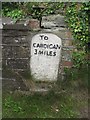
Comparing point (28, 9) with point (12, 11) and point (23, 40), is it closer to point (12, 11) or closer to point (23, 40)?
point (12, 11)

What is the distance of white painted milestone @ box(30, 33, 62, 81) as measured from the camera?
4.08 m

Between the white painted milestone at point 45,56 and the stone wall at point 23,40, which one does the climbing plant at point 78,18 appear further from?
the white painted milestone at point 45,56

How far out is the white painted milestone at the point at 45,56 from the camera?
4082mm

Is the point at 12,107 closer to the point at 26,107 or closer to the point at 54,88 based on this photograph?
the point at 26,107

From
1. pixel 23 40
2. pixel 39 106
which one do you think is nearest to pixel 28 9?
pixel 23 40

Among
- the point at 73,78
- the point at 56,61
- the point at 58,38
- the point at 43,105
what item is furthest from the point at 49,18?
the point at 43,105

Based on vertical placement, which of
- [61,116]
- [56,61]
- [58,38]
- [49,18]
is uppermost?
[49,18]

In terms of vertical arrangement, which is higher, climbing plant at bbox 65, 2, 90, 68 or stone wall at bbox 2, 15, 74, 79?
climbing plant at bbox 65, 2, 90, 68

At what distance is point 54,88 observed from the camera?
13.6 ft

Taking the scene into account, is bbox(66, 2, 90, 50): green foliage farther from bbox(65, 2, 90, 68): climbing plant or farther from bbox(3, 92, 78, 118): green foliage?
bbox(3, 92, 78, 118): green foliage

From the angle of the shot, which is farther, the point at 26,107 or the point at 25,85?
the point at 25,85

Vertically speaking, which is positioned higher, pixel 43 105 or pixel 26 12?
pixel 26 12

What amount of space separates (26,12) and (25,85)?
0.93m

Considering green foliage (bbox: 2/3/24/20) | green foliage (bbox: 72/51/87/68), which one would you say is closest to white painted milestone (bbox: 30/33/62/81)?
green foliage (bbox: 72/51/87/68)
